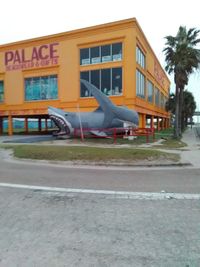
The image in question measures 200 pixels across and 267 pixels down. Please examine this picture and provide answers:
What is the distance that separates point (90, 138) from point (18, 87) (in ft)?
47.5

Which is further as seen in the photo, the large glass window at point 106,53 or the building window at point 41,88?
the building window at point 41,88

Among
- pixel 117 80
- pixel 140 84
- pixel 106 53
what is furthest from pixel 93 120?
pixel 140 84

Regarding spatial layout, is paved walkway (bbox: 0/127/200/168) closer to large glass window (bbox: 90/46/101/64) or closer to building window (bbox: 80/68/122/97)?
building window (bbox: 80/68/122/97)

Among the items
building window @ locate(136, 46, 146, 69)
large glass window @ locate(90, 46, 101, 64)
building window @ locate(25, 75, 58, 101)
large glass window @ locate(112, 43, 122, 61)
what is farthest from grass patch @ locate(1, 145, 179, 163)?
building window @ locate(25, 75, 58, 101)

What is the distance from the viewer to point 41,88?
29828 millimetres

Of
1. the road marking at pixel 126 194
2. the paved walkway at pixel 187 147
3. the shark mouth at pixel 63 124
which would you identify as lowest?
the road marking at pixel 126 194

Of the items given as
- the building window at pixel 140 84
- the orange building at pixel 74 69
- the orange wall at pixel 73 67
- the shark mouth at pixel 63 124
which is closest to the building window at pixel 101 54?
the orange building at pixel 74 69

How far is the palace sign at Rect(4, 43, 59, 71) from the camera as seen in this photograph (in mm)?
28812

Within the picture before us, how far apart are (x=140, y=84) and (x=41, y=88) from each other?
11518mm

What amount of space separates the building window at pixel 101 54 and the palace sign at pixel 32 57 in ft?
11.9

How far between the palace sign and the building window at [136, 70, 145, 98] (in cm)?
937

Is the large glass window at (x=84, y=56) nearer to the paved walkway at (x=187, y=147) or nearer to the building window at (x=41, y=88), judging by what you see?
the building window at (x=41, y=88)

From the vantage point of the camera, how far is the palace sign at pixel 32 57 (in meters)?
28.8

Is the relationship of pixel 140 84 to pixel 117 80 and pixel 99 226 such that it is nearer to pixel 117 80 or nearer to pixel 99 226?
pixel 117 80
